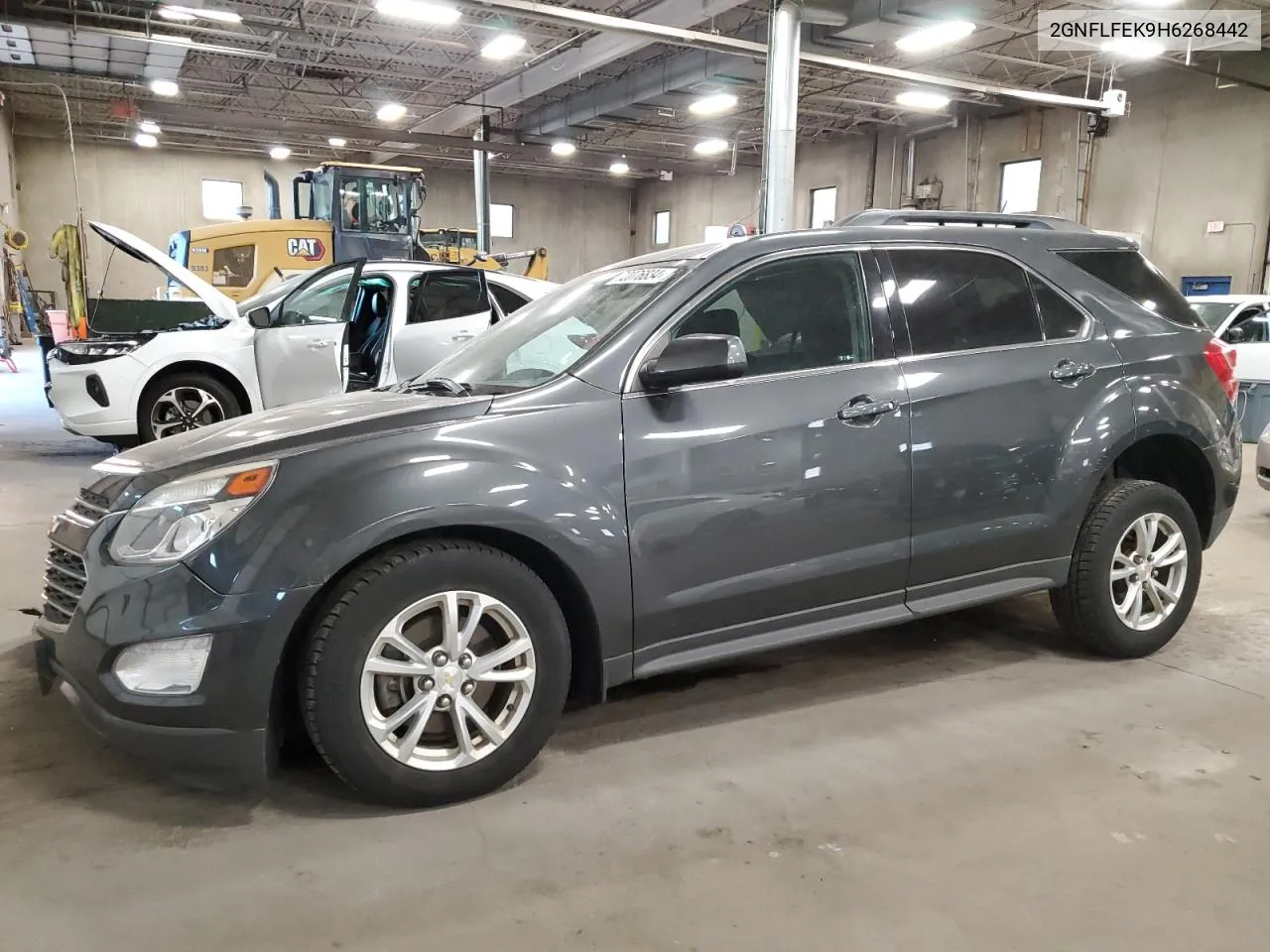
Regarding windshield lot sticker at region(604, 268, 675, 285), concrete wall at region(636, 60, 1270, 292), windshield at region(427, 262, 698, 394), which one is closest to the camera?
windshield at region(427, 262, 698, 394)

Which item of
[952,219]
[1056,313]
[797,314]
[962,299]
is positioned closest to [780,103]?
[952,219]

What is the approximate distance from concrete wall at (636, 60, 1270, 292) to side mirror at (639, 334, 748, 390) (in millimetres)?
15487

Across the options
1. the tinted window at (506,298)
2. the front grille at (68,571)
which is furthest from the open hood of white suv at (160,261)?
the front grille at (68,571)

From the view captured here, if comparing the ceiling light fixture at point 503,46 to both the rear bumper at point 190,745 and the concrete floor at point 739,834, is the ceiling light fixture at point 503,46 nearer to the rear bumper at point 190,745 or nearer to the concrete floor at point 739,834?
the concrete floor at point 739,834

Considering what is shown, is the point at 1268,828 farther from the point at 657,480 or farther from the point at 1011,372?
the point at 657,480

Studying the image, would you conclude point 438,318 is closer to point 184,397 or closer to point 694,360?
point 184,397

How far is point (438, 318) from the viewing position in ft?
24.4

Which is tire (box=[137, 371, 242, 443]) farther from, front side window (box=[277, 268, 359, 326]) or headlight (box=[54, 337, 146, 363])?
front side window (box=[277, 268, 359, 326])

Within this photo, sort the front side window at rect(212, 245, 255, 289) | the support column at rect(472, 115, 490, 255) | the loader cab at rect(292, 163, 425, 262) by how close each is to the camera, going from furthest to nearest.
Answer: the support column at rect(472, 115, 490, 255), the loader cab at rect(292, 163, 425, 262), the front side window at rect(212, 245, 255, 289)

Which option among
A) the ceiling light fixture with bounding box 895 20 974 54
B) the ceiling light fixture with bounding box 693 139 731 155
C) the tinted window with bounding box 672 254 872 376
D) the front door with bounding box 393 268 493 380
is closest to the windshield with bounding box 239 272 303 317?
the front door with bounding box 393 268 493 380

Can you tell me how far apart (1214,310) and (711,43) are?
689 centimetres

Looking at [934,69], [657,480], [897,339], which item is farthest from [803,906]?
[934,69]

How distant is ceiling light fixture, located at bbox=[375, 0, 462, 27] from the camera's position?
10884mm

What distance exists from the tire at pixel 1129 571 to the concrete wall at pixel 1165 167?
1373 centimetres
